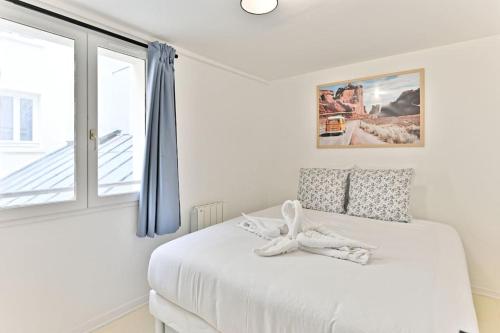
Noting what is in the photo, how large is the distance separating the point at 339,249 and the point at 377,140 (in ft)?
5.73

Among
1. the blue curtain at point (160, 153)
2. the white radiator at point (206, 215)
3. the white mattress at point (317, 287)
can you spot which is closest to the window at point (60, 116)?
the blue curtain at point (160, 153)

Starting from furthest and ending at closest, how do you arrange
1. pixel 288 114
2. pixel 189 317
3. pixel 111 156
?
1. pixel 288 114
2. pixel 111 156
3. pixel 189 317

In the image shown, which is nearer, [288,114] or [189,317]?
[189,317]

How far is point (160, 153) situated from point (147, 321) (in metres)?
1.31

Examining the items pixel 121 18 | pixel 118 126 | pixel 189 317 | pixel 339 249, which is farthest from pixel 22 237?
pixel 339 249

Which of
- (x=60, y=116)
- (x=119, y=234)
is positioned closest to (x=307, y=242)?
(x=119, y=234)

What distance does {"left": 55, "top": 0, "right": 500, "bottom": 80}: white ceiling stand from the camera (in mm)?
1736

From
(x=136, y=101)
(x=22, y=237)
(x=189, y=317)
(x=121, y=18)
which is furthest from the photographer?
(x=136, y=101)

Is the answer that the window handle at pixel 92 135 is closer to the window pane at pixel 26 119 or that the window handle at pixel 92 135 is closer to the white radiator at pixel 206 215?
the window pane at pixel 26 119

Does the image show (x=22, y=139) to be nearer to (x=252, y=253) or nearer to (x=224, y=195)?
(x=252, y=253)

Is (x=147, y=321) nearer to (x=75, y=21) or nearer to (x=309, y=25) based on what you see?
(x=75, y=21)

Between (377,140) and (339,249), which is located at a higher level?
(377,140)

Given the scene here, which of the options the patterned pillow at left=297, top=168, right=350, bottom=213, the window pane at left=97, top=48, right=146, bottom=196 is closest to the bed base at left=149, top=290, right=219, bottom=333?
the window pane at left=97, top=48, right=146, bottom=196

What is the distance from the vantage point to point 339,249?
145 cm
